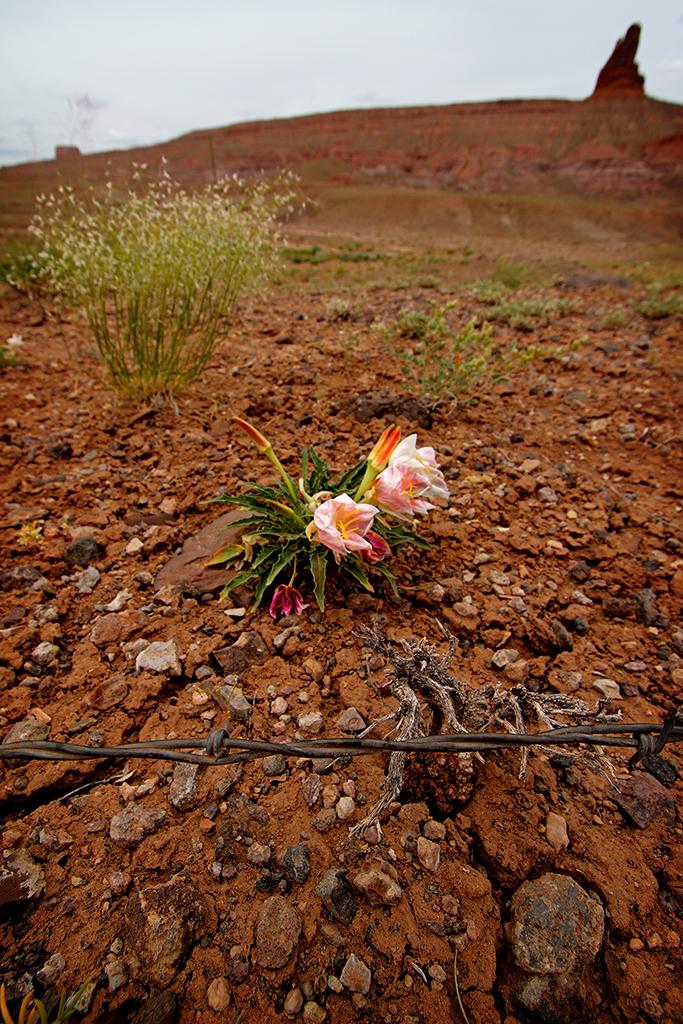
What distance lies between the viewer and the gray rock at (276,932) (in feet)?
3.80

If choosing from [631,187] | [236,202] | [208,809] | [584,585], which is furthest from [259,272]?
[631,187]

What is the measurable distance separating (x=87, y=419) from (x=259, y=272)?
159cm

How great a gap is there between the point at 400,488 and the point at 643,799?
1.14 metres

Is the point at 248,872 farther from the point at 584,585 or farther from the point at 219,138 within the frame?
the point at 219,138

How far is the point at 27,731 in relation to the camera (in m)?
1.57

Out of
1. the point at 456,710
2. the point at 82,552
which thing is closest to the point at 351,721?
the point at 456,710

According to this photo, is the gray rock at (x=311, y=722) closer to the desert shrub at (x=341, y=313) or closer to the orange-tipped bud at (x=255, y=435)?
the orange-tipped bud at (x=255, y=435)

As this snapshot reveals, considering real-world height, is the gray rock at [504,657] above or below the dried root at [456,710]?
below

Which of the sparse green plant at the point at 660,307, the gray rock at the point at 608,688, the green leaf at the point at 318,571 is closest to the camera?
the gray rock at the point at 608,688

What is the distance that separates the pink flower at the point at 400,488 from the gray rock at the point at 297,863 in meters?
1.04

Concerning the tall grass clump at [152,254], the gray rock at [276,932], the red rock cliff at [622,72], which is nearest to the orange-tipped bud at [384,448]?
the gray rock at [276,932]

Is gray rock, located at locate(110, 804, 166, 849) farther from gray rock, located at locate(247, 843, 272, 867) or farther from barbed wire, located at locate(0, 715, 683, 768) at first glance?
barbed wire, located at locate(0, 715, 683, 768)

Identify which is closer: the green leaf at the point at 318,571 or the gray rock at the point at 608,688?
the gray rock at the point at 608,688

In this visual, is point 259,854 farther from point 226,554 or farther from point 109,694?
point 226,554
